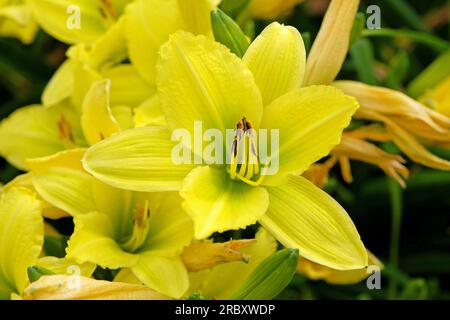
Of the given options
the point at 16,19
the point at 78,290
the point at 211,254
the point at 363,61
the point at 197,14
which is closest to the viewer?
the point at 78,290

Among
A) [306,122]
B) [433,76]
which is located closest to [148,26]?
[306,122]

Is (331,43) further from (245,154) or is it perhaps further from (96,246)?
(96,246)

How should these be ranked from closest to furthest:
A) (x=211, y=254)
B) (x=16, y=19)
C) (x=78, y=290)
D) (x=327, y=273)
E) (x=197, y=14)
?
(x=78, y=290) → (x=211, y=254) → (x=197, y=14) → (x=327, y=273) → (x=16, y=19)

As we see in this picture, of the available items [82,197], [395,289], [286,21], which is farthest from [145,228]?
[286,21]

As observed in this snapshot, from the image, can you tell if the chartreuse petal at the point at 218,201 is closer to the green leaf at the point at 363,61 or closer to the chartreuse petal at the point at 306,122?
Answer: the chartreuse petal at the point at 306,122

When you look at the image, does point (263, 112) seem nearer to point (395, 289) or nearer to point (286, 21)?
point (395, 289)

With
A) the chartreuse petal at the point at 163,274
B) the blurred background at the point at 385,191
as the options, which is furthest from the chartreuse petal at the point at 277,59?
the blurred background at the point at 385,191
